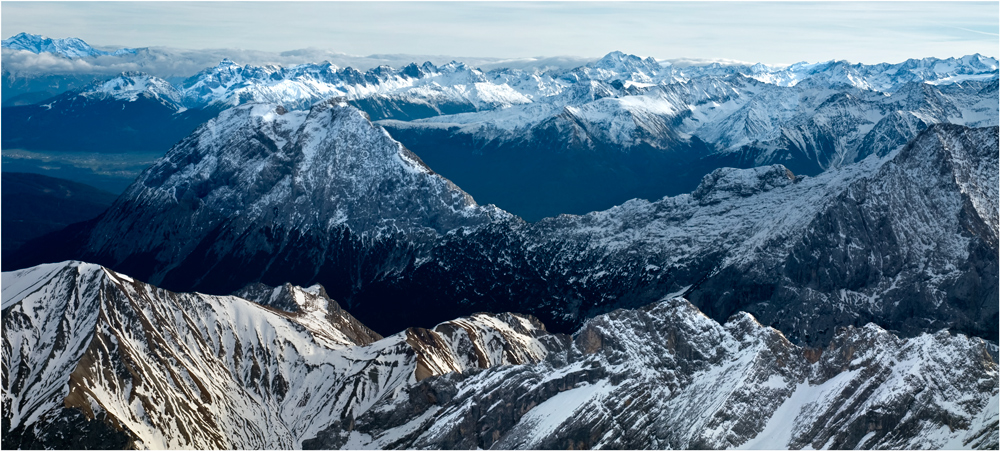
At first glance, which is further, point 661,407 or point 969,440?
point 661,407

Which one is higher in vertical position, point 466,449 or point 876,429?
point 876,429

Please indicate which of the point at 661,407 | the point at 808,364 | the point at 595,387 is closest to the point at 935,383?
the point at 808,364

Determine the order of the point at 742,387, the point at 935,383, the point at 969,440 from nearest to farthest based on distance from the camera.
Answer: the point at 969,440, the point at 935,383, the point at 742,387

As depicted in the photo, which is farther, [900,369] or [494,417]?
[494,417]

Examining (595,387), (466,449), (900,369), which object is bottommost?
(466,449)

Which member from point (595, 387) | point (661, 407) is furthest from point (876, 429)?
point (595, 387)

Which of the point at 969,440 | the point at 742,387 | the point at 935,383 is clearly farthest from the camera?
the point at 742,387

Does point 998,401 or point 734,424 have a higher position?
point 998,401

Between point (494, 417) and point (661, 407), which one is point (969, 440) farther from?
point (494, 417)
